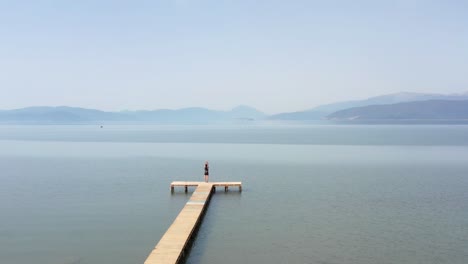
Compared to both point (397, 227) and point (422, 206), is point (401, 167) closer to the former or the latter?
point (422, 206)

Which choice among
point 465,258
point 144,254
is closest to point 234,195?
point 144,254

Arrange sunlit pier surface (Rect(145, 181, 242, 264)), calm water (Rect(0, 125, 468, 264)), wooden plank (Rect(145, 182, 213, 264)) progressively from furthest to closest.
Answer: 1. calm water (Rect(0, 125, 468, 264))
2. sunlit pier surface (Rect(145, 181, 242, 264))
3. wooden plank (Rect(145, 182, 213, 264))

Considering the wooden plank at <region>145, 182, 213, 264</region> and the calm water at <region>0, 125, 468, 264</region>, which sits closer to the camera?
the wooden plank at <region>145, 182, 213, 264</region>

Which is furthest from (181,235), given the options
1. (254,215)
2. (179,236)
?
(254,215)

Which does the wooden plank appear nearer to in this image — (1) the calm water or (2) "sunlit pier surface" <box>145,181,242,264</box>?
(2) "sunlit pier surface" <box>145,181,242,264</box>

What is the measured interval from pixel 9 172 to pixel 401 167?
51936 millimetres

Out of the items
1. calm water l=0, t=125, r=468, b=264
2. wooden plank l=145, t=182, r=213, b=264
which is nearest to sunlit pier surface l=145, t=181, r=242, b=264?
wooden plank l=145, t=182, r=213, b=264

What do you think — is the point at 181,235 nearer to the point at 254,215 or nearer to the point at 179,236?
the point at 179,236

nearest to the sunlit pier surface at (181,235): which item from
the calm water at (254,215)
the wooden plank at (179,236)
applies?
the wooden plank at (179,236)

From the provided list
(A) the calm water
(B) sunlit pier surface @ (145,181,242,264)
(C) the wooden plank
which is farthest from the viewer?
(A) the calm water

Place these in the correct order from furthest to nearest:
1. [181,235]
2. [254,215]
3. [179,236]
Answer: [254,215], [181,235], [179,236]

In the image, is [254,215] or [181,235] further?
[254,215]

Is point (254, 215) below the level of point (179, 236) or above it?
below

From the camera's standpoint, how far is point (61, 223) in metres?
30.6
